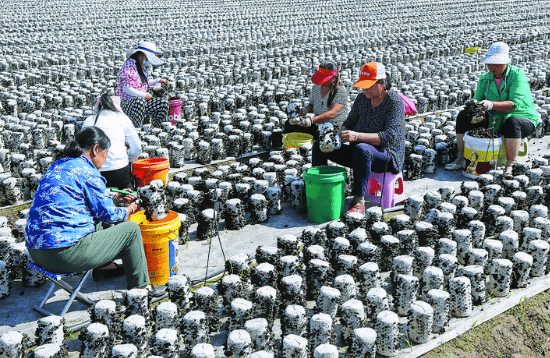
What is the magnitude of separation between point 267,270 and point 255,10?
20203 millimetres

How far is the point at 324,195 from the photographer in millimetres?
4891

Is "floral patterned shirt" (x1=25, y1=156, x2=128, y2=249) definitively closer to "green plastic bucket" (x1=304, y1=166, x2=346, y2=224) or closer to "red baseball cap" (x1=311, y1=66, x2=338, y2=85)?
"green plastic bucket" (x1=304, y1=166, x2=346, y2=224)

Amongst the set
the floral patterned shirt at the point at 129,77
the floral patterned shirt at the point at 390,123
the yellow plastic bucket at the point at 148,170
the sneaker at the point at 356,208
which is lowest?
the sneaker at the point at 356,208

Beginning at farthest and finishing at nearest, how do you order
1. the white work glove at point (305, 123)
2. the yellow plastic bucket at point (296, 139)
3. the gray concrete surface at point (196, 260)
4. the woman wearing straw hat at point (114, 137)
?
the yellow plastic bucket at point (296, 139)
the white work glove at point (305, 123)
the woman wearing straw hat at point (114, 137)
the gray concrete surface at point (196, 260)

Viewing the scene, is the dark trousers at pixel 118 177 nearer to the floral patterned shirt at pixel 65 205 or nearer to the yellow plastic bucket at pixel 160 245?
the yellow plastic bucket at pixel 160 245

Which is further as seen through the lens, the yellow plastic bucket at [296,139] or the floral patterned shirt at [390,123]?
the yellow plastic bucket at [296,139]

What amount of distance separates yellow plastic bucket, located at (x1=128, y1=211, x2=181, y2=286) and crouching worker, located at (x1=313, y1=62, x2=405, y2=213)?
170cm

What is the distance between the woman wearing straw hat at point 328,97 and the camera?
226 inches

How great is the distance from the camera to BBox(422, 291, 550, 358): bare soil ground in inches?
134

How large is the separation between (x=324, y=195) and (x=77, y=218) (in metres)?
2.21

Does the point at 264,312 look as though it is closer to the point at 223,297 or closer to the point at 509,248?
the point at 223,297

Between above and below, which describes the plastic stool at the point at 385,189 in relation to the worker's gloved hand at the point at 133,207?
below

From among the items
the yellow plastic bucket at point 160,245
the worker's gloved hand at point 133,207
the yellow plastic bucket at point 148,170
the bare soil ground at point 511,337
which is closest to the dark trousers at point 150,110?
the yellow plastic bucket at point 148,170

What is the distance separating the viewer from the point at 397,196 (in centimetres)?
533
